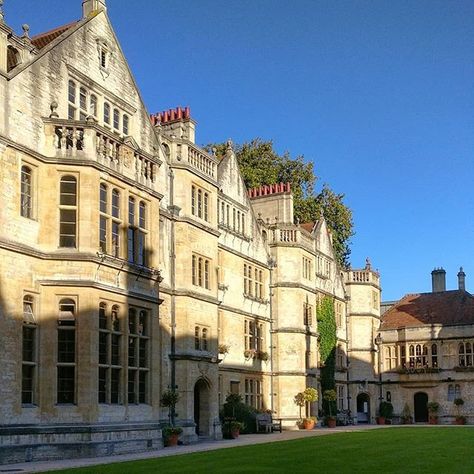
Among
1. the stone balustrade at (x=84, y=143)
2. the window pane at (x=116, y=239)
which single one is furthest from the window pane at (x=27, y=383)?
the stone balustrade at (x=84, y=143)

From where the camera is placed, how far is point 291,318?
43188 millimetres

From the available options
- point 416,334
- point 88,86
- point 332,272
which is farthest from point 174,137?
point 416,334

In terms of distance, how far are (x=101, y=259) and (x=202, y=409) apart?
1105 centimetres

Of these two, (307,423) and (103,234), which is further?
(307,423)

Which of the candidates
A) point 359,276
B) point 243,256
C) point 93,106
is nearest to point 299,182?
point 359,276

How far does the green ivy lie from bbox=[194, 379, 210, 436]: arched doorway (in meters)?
15.8

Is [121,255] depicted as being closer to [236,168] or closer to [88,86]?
[88,86]

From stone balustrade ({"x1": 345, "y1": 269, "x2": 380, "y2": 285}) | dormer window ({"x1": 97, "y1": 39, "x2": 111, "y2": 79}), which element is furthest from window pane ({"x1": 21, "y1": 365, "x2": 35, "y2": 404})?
stone balustrade ({"x1": 345, "y1": 269, "x2": 380, "y2": 285})

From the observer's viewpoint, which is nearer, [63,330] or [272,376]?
[63,330]

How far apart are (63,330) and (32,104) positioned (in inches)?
247

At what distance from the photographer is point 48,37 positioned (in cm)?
2703

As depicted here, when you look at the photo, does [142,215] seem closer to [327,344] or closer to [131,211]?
[131,211]

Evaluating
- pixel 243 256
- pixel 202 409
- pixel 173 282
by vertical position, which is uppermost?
pixel 243 256

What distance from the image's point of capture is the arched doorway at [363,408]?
5509 cm
